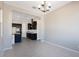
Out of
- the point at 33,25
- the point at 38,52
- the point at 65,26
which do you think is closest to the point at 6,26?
the point at 38,52

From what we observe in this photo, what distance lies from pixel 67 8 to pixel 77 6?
0.88 m

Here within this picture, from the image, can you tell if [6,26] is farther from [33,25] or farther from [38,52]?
[33,25]

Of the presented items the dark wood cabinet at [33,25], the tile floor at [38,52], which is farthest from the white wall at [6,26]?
the dark wood cabinet at [33,25]

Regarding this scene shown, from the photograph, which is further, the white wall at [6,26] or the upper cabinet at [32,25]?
the upper cabinet at [32,25]

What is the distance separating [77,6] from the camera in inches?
219

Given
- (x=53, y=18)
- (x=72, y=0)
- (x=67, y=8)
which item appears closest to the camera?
(x=72, y=0)

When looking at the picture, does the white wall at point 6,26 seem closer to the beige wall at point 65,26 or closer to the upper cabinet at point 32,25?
the beige wall at point 65,26

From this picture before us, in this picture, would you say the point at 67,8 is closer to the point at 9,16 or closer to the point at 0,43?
the point at 9,16

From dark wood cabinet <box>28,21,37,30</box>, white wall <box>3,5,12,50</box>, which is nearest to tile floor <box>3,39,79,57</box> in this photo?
white wall <box>3,5,12,50</box>

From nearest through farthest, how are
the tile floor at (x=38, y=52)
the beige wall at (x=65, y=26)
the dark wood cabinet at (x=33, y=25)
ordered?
the tile floor at (x=38, y=52) → the beige wall at (x=65, y=26) → the dark wood cabinet at (x=33, y=25)

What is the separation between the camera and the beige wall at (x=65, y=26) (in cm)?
570

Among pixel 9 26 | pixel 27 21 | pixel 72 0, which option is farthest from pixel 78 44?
pixel 27 21

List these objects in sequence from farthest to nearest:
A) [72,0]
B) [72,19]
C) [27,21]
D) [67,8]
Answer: [27,21] → [67,8] → [72,19] → [72,0]

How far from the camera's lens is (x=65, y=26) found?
6.51 metres
